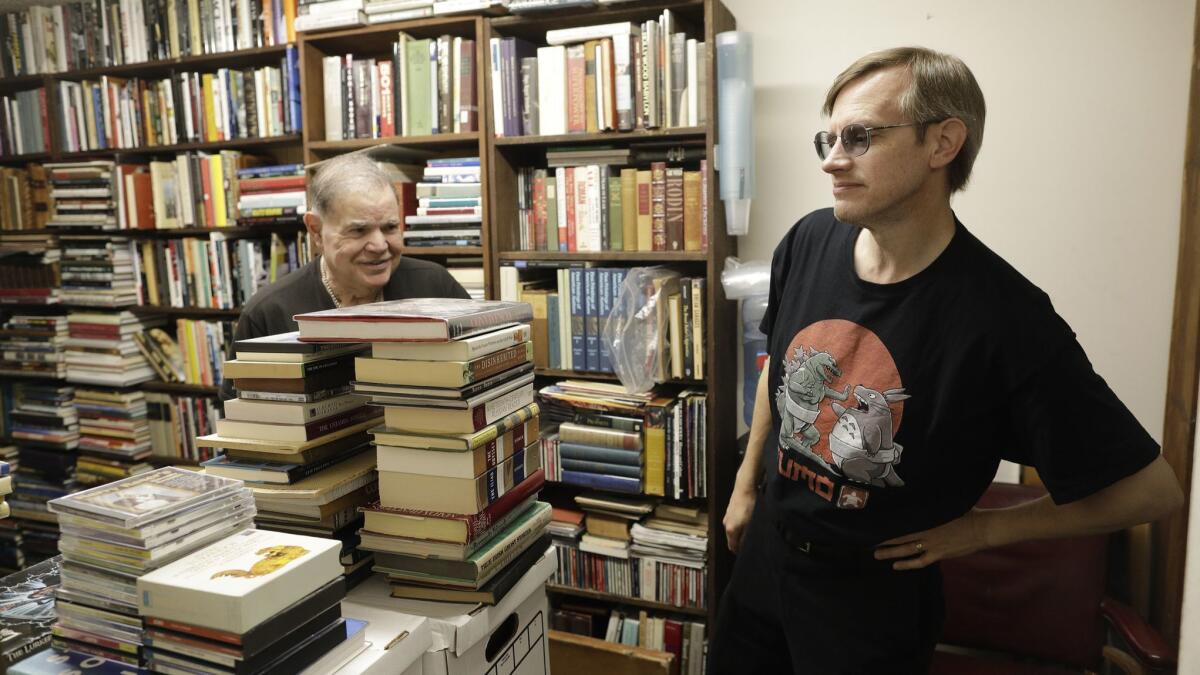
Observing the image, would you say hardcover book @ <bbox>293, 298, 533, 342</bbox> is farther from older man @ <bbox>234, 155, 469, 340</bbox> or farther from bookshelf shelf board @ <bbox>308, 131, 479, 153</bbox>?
bookshelf shelf board @ <bbox>308, 131, 479, 153</bbox>

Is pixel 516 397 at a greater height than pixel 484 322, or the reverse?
pixel 484 322

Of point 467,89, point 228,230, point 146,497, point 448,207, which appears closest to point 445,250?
point 448,207

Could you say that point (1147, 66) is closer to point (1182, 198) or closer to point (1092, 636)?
point (1182, 198)

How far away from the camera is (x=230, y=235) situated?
2857 mm

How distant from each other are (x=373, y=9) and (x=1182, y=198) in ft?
7.91

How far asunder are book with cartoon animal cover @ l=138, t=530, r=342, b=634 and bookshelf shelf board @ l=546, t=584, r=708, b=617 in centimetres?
155

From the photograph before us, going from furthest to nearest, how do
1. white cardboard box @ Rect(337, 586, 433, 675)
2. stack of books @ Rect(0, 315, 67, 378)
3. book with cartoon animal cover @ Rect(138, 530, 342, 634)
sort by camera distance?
stack of books @ Rect(0, 315, 67, 378) < white cardboard box @ Rect(337, 586, 433, 675) < book with cartoon animal cover @ Rect(138, 530, 342, 634)

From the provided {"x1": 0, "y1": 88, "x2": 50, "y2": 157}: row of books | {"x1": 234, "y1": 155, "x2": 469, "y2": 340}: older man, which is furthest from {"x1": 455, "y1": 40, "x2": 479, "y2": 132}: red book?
{"x1": 0, "y1": 88, "x2": 50, "y2": 157}: row of books

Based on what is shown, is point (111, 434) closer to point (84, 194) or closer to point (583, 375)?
point (84, 194)

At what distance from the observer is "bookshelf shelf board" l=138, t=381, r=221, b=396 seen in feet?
9.75

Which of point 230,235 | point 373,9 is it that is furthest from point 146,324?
point 373,9

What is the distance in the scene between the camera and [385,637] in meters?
0.96

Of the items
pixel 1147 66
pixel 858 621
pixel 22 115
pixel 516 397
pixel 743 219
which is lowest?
pixel 858 621

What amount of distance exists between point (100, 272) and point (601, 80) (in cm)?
228
